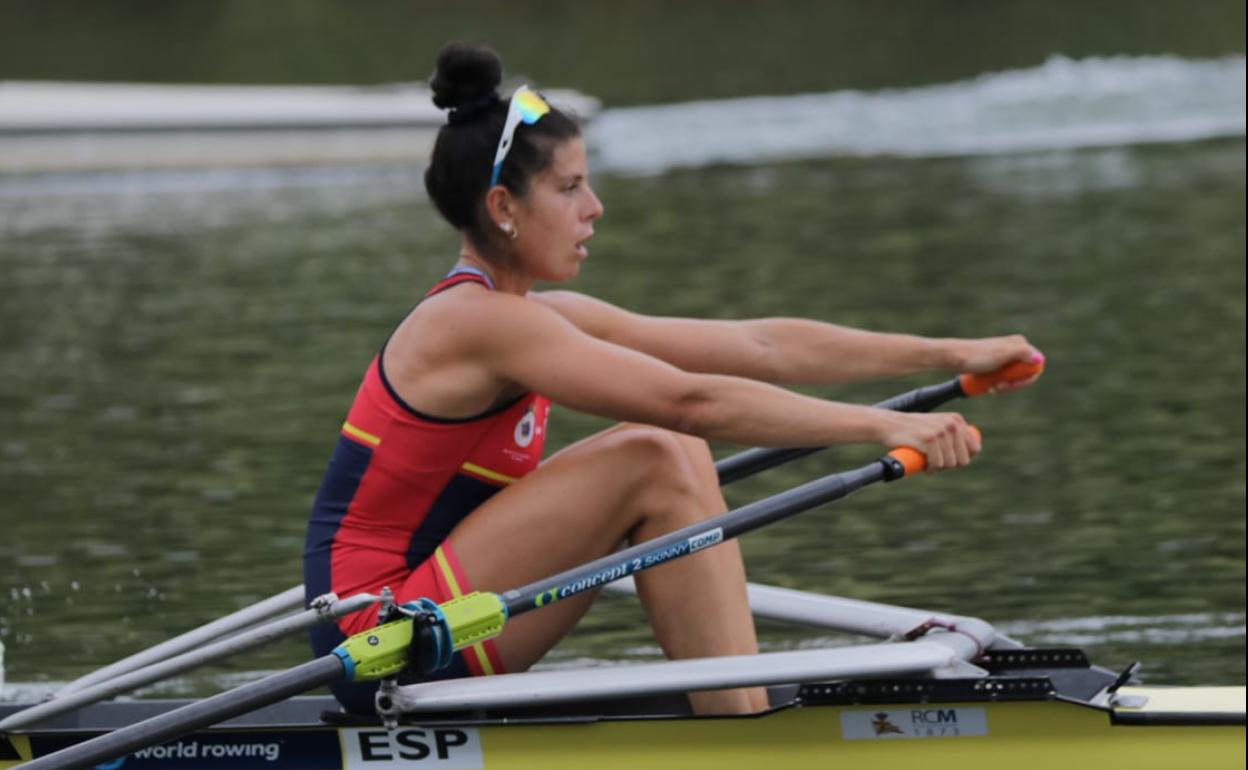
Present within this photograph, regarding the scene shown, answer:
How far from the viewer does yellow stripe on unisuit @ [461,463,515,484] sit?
4574 millimetres

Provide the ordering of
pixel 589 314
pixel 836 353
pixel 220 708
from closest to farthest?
1. pixel 220 708
2. pixel 589 314
3. pixel 836 353

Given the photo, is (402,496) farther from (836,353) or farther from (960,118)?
(960,118)

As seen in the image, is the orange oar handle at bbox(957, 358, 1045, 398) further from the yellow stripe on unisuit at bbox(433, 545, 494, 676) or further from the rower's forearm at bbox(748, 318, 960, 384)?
the yellow stripe on unisuit at bbox(433, 545, 494, 676)

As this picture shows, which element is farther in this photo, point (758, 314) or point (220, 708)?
point (758, 314)

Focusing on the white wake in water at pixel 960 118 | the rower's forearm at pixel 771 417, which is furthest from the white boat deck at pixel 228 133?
the rower's forearm at pixel 771 417

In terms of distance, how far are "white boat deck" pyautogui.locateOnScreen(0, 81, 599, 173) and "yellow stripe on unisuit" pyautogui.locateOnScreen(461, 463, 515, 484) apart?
1788 centimetres

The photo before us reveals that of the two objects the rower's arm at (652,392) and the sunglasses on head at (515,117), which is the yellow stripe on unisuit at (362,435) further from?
the sunglasses on head at (515,117)

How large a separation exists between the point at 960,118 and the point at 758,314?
35.1 ft

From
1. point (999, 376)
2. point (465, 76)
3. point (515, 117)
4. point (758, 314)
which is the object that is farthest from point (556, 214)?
point (758, 314)

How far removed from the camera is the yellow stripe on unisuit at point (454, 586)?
4520 millimetres

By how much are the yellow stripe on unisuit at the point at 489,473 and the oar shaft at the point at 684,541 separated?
0.35m

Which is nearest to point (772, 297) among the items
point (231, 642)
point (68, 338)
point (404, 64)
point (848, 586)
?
point (68, 338)

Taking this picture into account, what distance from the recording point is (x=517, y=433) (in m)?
4.62

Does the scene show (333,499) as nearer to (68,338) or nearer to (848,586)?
(848,586)
